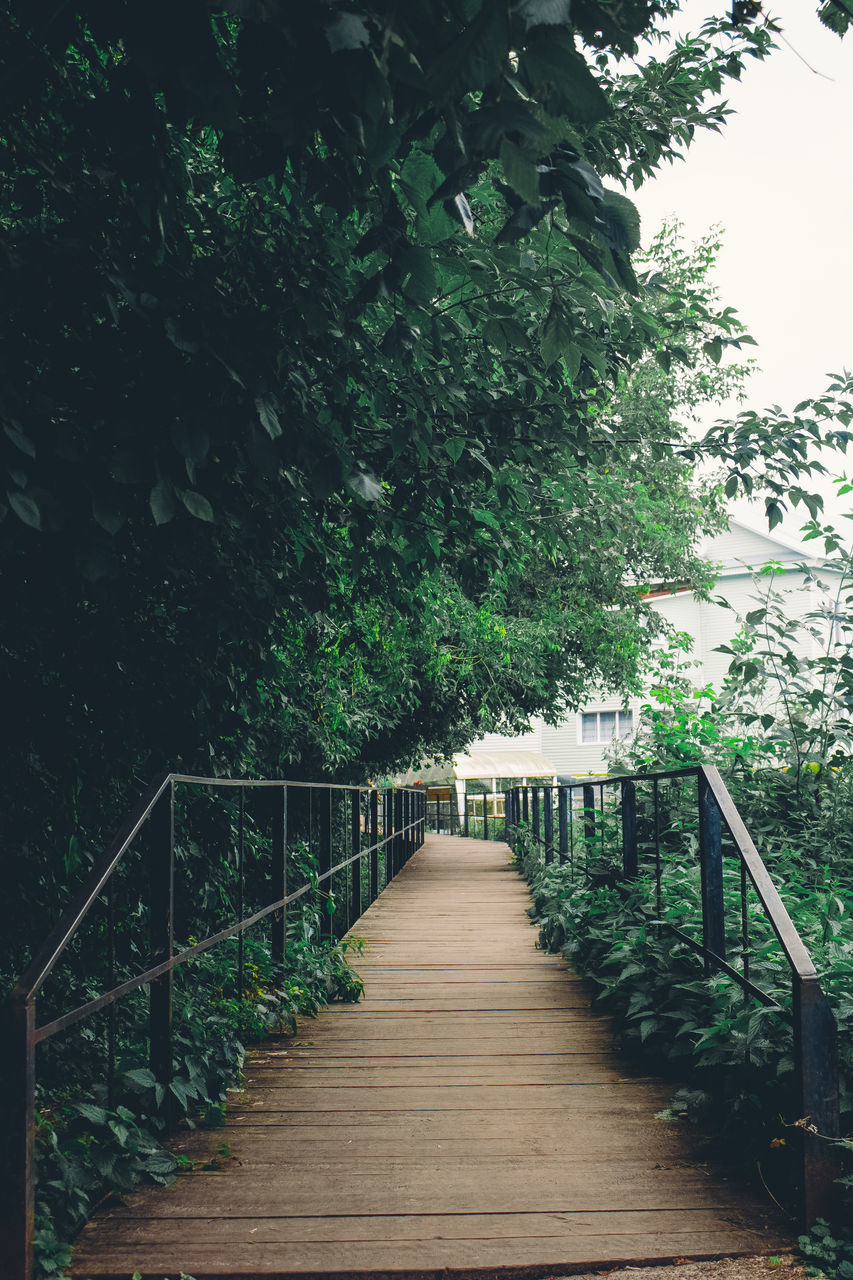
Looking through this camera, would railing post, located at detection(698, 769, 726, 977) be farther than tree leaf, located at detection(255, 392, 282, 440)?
Yes

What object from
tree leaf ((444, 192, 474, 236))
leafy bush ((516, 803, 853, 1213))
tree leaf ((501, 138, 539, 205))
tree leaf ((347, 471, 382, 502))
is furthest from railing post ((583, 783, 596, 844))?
tree leaf ((501, 138, 539, 205))

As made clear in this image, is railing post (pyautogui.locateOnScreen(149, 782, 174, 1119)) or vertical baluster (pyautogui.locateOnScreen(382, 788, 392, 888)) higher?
railing post (pyautogui.locateOnScreen(149, 782, 174, 1119))

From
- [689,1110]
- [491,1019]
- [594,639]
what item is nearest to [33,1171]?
[689,1110]

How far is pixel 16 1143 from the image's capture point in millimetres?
1976

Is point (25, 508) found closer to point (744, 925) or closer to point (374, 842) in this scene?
point (744, 925)

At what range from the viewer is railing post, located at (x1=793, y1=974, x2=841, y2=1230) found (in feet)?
8.00

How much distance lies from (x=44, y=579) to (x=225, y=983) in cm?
258

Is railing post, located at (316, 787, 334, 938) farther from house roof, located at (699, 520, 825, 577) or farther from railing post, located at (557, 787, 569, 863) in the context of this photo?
house roof, located at (699, 520, 825, 577)

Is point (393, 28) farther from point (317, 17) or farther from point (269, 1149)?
point (269, 1149)

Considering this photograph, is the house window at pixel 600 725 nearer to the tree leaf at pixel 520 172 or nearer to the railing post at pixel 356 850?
the railing post at pixel 356 850

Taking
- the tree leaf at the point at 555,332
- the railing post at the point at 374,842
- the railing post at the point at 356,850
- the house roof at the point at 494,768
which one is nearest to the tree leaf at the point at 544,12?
the tree leaf at the point at 555,332

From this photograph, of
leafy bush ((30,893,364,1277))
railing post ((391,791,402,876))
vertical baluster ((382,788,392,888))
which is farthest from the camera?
railing post ((391,791,402,876))

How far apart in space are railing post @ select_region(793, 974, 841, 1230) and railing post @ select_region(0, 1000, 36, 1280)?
196 cm

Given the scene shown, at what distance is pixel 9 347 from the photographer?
8.07 feet
